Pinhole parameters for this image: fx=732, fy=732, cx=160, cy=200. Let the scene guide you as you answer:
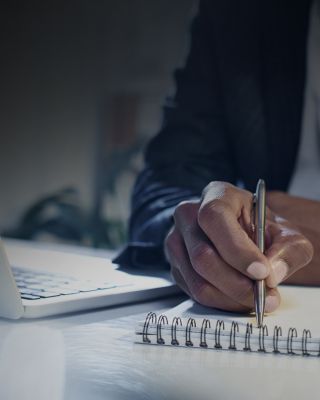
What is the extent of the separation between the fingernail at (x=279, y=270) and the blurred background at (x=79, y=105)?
6.90 ft

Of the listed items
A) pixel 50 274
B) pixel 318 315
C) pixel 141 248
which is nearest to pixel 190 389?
pixel 318 315

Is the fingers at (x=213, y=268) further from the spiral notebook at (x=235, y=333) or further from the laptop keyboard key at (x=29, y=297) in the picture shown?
the laptop keyboard key at (x=29, y=297)

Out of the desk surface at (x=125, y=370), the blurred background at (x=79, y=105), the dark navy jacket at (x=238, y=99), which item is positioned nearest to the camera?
the desk surface at (x=125, y=370)

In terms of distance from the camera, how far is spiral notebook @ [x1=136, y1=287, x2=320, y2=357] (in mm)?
529

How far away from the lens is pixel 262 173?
1153 mm

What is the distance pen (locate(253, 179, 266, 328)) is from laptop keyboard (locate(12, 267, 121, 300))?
0.54 ft

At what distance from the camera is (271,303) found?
0.60 metres

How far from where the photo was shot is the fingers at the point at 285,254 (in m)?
0.61

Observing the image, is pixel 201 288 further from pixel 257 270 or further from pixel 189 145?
pixel 189 145

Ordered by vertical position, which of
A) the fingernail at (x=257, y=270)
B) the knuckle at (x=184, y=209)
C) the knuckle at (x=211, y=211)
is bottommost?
the fingernail at (x=257, y=270)

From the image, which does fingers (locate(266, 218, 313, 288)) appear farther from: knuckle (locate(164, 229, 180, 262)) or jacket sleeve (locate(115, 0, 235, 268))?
jacket sleeve (locate(115, 0, 235, 268))

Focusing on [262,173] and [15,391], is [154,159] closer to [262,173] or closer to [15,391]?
[262,173]

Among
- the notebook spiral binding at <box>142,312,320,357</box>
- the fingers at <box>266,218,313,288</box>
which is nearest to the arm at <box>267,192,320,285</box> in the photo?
the fingers at <box>266,218,313,288</box>

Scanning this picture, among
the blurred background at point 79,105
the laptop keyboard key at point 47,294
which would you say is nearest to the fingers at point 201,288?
the laptop keyboard key at point 47,294
